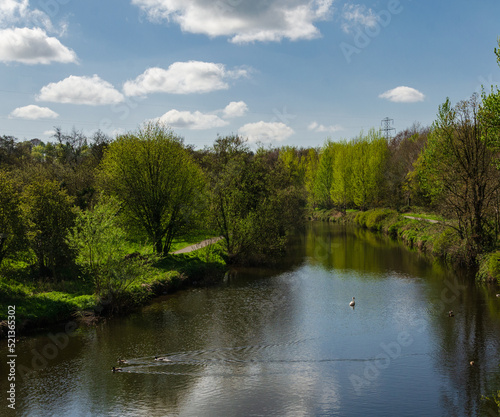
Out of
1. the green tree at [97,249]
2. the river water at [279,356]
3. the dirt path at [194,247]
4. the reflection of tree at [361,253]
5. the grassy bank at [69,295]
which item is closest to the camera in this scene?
the river water at [279,356]

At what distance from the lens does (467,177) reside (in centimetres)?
3575

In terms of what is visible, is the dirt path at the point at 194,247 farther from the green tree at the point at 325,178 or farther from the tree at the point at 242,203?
the green tree at the point at 325,178

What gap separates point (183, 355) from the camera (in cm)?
1925

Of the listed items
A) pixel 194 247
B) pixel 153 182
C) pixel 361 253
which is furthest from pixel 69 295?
pixel 361 253

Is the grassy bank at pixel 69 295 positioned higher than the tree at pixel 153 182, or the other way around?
the tree at pixel 153 182

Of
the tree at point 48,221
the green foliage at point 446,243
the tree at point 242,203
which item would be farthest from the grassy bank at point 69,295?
the green foliage at point 446,243

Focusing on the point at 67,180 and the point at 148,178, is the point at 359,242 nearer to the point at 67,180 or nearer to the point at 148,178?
the point at 148,178

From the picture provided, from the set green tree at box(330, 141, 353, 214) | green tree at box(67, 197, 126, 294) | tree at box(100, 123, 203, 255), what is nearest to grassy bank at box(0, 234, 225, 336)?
green tree at box(67, 197, 126, 294)

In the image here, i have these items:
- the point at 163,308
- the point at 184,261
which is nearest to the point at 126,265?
the point at 163,308

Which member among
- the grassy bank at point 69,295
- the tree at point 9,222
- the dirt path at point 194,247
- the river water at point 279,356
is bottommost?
the river water at point 279,356

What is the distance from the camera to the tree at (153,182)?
35562 mm

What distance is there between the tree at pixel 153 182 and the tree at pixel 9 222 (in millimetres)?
11687

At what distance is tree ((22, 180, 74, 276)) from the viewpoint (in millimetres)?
27047

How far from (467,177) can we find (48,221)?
107ft
